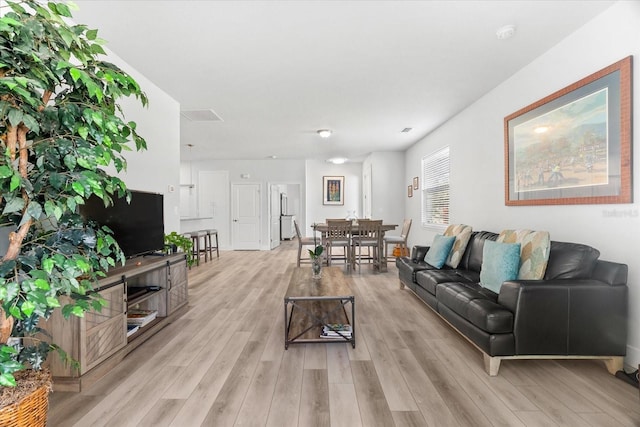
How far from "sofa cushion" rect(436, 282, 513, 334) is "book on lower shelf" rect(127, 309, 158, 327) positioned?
2691mm

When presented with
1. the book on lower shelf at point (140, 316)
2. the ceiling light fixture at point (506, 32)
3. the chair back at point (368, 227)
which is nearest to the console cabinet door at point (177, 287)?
the book on lower shelf at point (140, 316)

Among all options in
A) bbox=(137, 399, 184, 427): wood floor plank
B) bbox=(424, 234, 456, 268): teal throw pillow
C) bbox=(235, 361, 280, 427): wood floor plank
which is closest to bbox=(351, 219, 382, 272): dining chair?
bbox=(424, 234, 456, 268): teal throw pillow

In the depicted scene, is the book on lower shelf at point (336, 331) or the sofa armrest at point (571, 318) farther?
the book on lower shelf at point (336, 331)

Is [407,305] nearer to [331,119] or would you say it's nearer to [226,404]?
[226,404]

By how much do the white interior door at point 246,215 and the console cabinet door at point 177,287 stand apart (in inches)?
Answer: 205

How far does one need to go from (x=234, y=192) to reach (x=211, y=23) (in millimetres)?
6532

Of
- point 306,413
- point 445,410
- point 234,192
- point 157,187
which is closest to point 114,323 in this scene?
point 306,413

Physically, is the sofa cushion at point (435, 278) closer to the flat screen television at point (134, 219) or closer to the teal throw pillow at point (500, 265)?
the teal throw pillow at point (500, 265)

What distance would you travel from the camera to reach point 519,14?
7.68ft

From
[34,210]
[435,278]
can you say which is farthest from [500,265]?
[34,210]

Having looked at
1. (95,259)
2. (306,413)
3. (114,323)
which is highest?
(95,259)

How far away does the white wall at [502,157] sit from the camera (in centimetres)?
218

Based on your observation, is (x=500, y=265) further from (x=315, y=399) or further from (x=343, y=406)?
(x=315, y=399)

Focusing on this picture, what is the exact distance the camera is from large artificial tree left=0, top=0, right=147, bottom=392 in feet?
3.46
